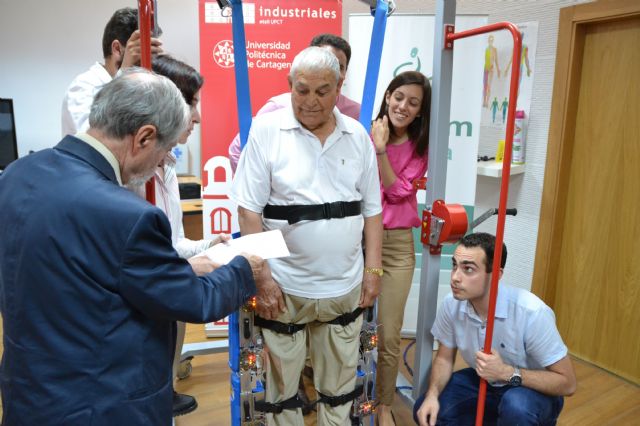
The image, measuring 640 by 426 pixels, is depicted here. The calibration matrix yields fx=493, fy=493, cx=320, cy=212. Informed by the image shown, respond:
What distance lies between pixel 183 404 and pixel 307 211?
1448 mm

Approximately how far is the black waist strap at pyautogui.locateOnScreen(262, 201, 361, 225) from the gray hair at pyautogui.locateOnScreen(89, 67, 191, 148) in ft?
1.91

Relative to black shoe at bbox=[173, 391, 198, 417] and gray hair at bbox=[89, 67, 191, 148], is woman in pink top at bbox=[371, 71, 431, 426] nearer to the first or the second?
black shoe at bbox=[173, 391, 198, 417]

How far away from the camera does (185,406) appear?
246 cm

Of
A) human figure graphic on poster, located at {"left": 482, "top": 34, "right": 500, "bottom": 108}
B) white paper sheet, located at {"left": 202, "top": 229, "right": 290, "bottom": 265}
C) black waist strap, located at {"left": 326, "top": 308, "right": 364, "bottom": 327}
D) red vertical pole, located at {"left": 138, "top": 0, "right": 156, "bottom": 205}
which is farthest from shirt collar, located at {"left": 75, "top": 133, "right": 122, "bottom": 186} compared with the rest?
human figure graphic on poster, located at {"left": 482, "top": 34, "right": 500, "bottom": 108}

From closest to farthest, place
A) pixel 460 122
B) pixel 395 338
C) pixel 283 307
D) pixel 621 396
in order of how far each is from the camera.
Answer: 1. pixel 283 307
2. pixel 395 338
3. pixel 621 396
4. pixel 460 122

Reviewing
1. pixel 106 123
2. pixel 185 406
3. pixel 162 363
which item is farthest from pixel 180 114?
pixel 185 406

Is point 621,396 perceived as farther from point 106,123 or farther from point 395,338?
point 106,123

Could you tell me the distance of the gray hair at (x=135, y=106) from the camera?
1028 millimetres

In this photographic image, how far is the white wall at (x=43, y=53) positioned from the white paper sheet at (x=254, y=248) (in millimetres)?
3615

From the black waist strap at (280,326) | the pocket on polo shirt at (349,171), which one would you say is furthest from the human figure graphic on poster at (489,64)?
the black waist strap at (280,326)

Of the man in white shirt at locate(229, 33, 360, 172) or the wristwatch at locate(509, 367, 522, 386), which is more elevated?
the man in white shirt at locate(229, 33, 360, 172)

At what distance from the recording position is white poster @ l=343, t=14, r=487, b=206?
9.45 ft

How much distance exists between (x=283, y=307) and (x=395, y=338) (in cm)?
74

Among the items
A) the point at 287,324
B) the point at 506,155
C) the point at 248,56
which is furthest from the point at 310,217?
the point at 248,56
